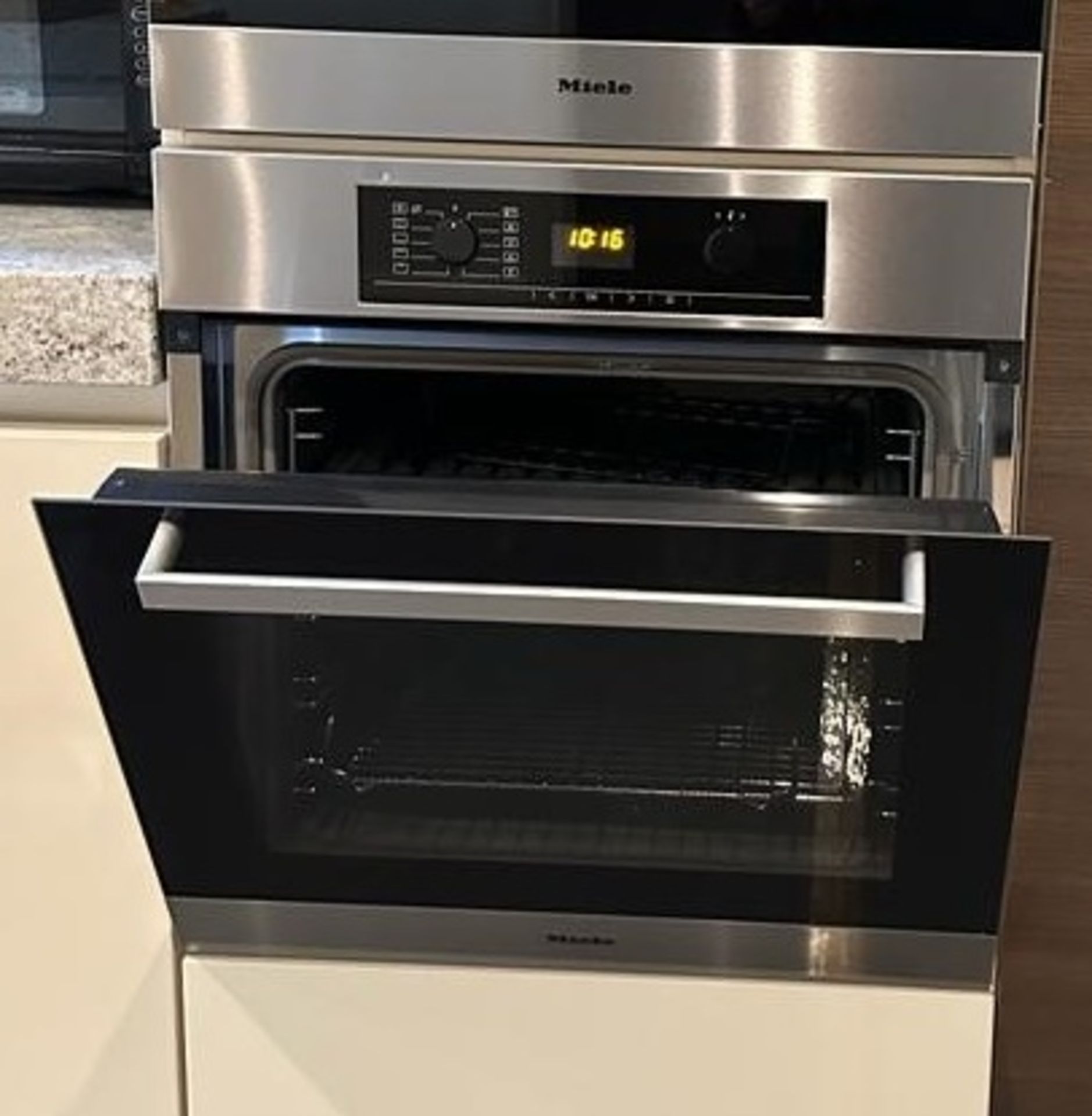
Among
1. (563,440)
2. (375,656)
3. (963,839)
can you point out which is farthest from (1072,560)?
(375,656)

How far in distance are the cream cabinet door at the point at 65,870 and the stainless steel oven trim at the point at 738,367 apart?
85 mm

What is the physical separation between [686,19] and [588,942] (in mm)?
572

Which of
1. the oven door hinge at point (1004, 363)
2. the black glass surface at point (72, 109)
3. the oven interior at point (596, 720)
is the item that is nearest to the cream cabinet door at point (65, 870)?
the oven interior at point (596, 720)

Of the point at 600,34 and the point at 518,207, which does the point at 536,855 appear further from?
the point at 600,34

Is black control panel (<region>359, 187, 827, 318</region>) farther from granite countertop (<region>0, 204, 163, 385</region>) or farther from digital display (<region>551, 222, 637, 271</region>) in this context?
granite countertop (<region>0, 204, 163, 385</region>)

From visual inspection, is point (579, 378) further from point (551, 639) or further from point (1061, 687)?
point (1061, 687)

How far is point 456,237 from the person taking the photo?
1481mm

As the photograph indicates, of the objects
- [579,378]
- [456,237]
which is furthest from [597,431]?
[456,237]

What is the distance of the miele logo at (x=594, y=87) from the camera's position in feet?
4.75

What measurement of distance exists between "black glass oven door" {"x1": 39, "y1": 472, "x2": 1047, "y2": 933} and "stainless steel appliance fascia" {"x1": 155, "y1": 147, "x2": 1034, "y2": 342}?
0.17 meters

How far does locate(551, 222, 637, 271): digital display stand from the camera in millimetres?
1474

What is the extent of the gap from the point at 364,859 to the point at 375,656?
0.16 metres

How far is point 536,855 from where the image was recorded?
1.48 m

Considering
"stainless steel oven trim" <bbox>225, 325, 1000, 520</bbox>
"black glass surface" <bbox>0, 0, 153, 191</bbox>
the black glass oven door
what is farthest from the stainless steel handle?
"black glass surface" <bbox>0, 0, 153, 191</bbox>
